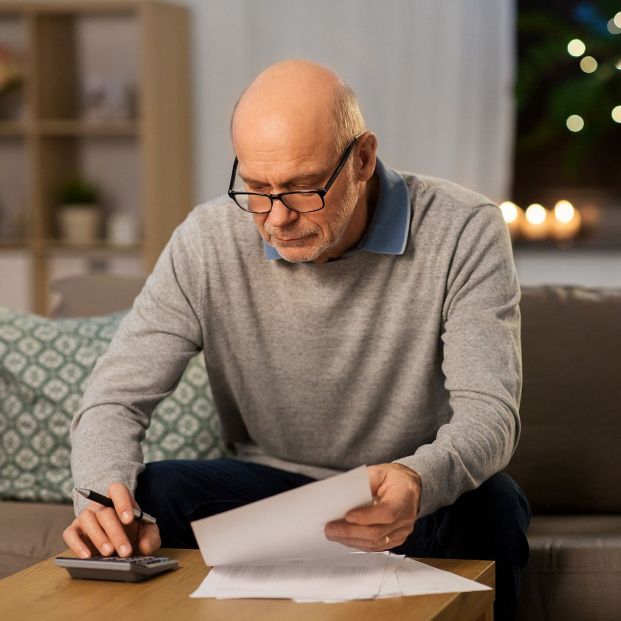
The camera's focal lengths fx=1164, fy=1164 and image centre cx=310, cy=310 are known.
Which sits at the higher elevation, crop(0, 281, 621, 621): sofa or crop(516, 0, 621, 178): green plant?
crop(516, 0, 621, 178): green plant

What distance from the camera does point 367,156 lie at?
5.66ft

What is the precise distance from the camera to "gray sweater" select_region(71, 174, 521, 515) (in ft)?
5.56

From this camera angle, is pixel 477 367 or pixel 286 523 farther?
pixel 477 367

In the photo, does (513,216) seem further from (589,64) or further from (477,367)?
(477,367)

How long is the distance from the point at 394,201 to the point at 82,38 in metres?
3.26

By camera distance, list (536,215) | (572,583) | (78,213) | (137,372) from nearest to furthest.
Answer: (137,372) < (572,583) < (536,215) < (78,213)

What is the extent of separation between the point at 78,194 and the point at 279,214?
310 centimetres

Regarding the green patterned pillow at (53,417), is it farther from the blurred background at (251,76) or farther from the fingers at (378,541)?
the blurred background at (251,76)

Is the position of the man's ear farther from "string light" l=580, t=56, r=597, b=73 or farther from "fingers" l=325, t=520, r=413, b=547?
"string light" l=580, t=56, r=597, b=73

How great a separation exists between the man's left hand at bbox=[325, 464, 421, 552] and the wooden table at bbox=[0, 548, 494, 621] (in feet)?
0.22

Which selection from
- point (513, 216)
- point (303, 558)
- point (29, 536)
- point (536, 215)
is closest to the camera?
point (303, 558)

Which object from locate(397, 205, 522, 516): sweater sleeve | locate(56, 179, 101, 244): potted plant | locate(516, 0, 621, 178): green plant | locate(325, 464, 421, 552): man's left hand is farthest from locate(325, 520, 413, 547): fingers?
locate(56, 179, 101, 244): potted plant

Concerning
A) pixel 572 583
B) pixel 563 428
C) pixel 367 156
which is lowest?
pixel 572 583

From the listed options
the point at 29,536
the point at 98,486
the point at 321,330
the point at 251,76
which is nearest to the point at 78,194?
the point at 251,76
